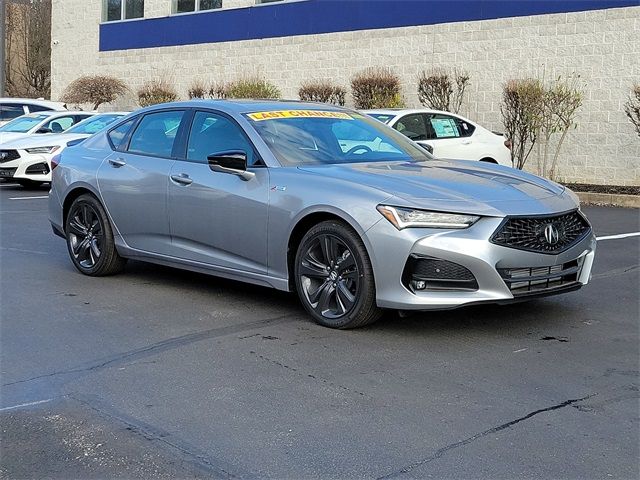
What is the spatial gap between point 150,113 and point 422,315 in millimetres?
3062

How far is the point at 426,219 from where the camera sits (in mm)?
5875

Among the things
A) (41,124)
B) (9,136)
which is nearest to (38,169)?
(9,136)

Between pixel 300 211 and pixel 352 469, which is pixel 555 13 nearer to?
pixel 300 211

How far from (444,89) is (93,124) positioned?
741 centimetres

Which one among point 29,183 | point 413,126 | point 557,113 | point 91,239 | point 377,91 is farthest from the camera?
point 377,91

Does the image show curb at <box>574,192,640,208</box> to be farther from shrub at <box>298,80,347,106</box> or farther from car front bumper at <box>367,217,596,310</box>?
car front bumper at <box>367,217,596,310</box>

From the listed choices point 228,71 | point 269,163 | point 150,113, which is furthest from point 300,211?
point 228,71

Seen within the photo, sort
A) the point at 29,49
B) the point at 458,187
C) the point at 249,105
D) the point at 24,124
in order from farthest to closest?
the point at 29,49
the point at 24,124
the point at 249,105
the point at 458,187

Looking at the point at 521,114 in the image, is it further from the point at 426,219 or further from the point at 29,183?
the point at 426,219

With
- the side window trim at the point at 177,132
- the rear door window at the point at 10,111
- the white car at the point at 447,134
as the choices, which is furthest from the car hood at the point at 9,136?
the side window trim at the point at 177,132

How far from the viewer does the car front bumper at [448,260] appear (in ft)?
19.0

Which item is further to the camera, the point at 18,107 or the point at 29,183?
the point at 18,107

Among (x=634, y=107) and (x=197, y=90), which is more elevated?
(x=634, y=107)

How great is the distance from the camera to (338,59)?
2286 cm
